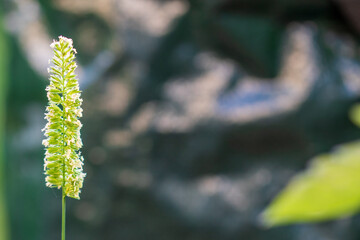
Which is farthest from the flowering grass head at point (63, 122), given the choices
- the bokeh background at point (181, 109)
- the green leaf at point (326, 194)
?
the bokeh background at point (181, 109)

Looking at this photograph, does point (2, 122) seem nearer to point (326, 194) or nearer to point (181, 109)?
point (181, 109)

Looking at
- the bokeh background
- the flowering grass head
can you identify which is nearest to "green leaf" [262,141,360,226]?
the flowering grass head

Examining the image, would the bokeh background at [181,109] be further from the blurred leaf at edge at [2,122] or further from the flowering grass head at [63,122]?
the flowering grass head at [63,122]

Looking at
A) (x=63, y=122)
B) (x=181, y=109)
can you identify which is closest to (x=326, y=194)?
(x=63, y=122)

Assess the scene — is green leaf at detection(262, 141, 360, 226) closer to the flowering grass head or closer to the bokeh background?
the flowering grass head

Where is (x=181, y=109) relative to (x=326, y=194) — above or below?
above
